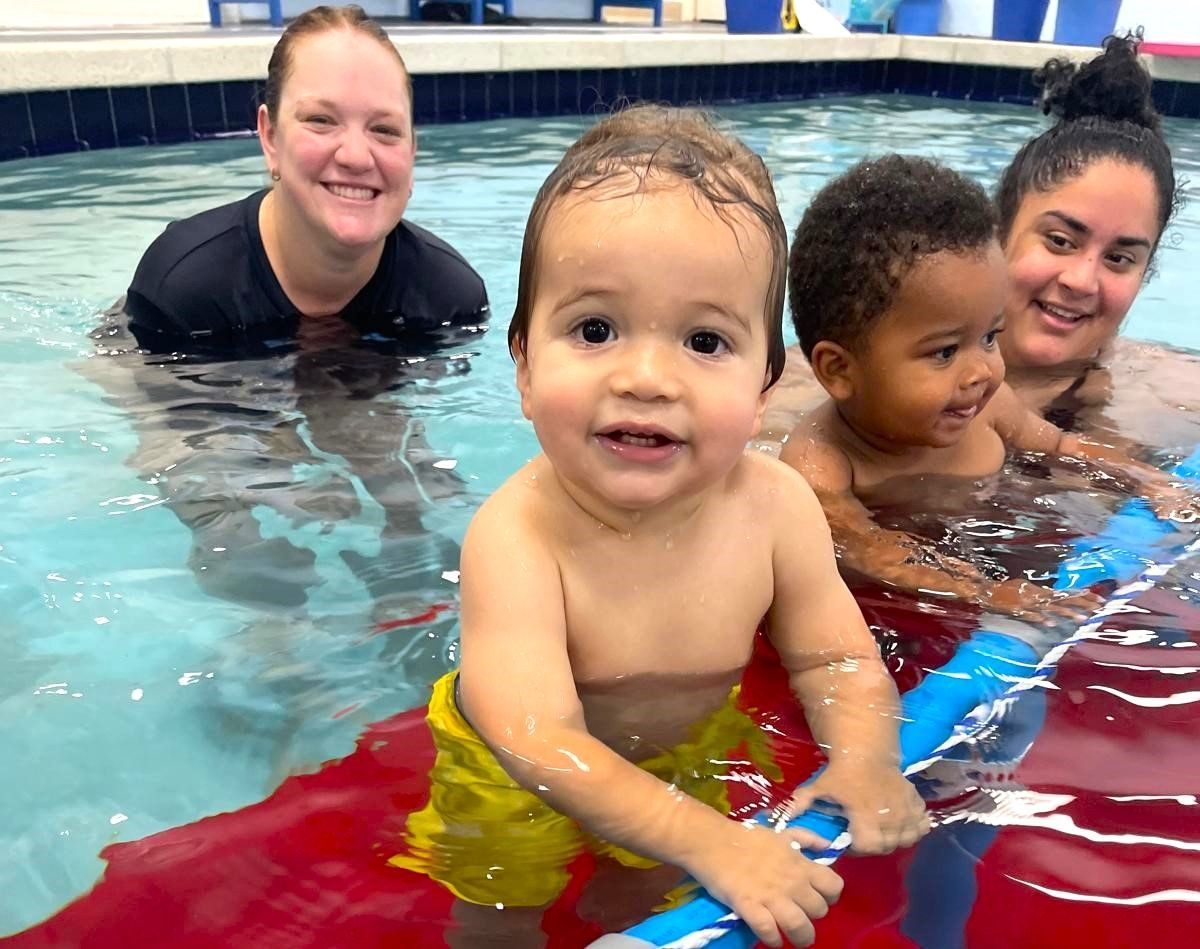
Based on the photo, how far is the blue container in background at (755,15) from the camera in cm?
1315

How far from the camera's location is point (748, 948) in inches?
56.9

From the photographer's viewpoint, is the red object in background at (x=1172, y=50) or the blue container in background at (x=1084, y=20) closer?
the red object in background at (x=1172, y=50)

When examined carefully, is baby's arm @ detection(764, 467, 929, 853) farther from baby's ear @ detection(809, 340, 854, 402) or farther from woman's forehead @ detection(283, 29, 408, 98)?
woman's forehead @ detection(283, 29, 408, 98)

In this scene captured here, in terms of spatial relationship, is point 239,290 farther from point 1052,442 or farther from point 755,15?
point 755,15

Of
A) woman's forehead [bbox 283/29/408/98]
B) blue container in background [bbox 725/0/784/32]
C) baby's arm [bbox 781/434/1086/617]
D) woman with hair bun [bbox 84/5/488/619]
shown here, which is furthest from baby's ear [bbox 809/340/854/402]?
blue container in background [bbox 725/0/784/32]

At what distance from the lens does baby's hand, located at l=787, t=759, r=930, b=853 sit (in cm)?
164

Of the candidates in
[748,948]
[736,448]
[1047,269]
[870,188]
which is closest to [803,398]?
[1047,269]

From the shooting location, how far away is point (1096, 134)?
339 cm

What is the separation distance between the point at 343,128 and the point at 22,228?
3.29m

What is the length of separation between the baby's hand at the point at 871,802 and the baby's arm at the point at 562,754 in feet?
0.30

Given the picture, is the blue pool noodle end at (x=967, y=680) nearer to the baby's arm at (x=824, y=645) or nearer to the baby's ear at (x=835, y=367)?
the baby's arm at (x=824, y=645)

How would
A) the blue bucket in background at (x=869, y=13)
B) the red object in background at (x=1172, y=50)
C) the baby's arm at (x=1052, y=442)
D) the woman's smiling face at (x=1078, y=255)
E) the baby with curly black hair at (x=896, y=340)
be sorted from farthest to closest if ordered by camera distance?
the blue bucket in background at (x=869, y=13)
the red object in background at (x=1172, y=50)
the woman's smiling face at (x=1078, y=255)
the baby's arm at (x=1052, y=442)
the baby with curly black hair at (x=896, y=340)

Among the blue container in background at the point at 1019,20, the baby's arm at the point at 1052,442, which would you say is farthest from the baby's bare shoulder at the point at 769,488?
the blue container in background at the point at 1019,20

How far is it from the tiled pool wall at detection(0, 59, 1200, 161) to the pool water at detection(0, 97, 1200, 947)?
2504mm
